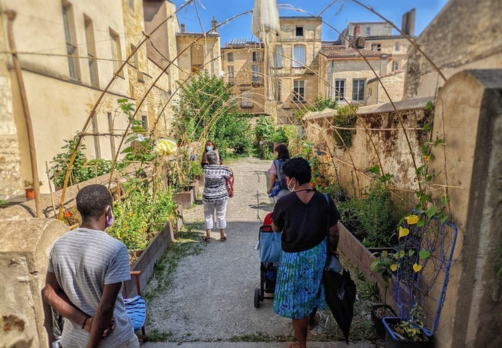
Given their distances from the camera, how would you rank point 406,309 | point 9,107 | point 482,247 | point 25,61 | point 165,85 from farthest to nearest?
1. point 165,85
2. point 9,107
3. point 406,309
4. point 25,61
5. point 482,247

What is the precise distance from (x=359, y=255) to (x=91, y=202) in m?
3.29

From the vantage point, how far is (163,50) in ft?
58.3

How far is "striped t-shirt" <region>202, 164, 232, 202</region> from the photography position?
4.50 meters

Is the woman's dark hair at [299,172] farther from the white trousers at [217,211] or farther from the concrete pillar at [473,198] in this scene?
the white trousers at [217,211]

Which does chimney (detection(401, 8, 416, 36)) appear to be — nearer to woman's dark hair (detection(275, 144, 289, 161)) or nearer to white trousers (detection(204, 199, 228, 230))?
woman's dark hair (detection(275, 144, 289, 161))

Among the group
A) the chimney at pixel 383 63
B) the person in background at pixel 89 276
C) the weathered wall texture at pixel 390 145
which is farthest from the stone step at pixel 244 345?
the chimney at pixel 383 63

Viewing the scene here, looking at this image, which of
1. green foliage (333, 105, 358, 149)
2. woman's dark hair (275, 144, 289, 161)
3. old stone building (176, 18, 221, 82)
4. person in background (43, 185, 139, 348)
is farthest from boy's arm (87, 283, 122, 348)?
old stone building (176, 18, 221, 82)

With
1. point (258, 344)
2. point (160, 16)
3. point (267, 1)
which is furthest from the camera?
point (160, 16)

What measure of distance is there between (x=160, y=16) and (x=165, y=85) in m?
5.05

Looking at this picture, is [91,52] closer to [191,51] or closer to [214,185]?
[214,185]

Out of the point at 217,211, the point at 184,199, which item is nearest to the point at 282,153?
the point at 217,211

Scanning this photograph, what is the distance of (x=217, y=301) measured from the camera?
10.6 ft

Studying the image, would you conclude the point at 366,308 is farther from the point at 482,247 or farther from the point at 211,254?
the point at 211,254

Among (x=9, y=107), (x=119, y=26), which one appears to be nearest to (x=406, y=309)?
(x=9, y=107)
